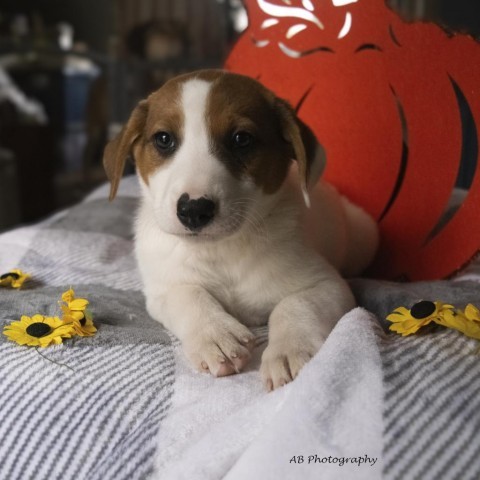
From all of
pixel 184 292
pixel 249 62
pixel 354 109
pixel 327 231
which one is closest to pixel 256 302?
pixel 184 292

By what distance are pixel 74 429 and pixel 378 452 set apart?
22.9 inches

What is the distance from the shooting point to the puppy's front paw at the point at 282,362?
1356mm

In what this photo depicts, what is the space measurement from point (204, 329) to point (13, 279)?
839 millimetres

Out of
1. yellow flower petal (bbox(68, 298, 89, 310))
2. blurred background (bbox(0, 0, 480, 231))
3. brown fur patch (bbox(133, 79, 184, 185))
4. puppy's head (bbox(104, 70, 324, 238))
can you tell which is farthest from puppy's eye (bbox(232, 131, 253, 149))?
blurred background (bbox(0, 0, 480, 231))

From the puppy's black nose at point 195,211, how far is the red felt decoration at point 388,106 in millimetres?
966

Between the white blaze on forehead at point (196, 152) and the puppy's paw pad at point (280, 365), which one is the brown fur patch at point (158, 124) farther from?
the puppy's paw pad at point (280, 365)

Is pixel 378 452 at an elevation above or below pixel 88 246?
above

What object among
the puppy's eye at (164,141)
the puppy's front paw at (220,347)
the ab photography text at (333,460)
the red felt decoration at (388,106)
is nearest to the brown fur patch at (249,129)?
the puppy's eye at (164,141)

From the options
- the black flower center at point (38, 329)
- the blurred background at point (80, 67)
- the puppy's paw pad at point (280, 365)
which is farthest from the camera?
the blurred background at point (80, 67)

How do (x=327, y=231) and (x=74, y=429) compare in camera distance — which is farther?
(x=327, y=231)

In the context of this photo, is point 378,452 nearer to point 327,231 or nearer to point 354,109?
point 327,231

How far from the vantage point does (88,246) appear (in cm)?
244

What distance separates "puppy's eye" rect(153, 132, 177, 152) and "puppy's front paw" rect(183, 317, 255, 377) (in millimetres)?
462

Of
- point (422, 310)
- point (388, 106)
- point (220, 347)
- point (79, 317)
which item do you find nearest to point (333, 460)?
point (220, 347)
